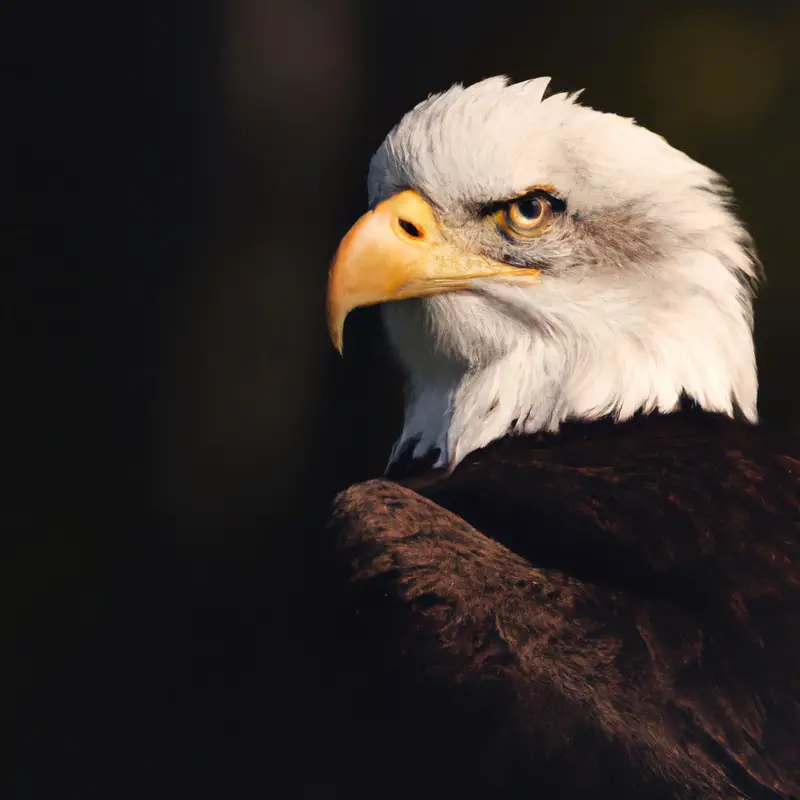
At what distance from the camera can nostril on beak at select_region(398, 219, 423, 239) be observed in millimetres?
1213

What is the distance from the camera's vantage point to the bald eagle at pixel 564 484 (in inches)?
36.6

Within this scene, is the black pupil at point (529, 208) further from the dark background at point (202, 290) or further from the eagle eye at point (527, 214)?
the dark background at point (202, 290)

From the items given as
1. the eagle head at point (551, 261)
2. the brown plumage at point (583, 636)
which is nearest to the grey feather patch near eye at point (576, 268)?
the eagle head at point (551, 261)

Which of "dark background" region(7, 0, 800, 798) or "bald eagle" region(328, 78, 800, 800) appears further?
"dark background" region(7, 0, 800, 798)

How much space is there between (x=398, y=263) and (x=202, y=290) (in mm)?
297


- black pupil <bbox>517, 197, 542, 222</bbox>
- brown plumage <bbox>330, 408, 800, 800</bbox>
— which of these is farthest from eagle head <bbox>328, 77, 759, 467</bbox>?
brown plumage <bbox>330, 408, 800, 800</bbox>

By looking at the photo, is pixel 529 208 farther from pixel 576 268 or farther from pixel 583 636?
pixel 583 636

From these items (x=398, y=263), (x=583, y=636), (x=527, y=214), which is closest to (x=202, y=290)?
(x=398, y=263)

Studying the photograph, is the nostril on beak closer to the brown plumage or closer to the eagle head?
the eagle head

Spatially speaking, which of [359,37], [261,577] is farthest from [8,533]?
[359,37]

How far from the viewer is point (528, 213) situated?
47.3 inches

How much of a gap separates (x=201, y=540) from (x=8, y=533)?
0.78 feet

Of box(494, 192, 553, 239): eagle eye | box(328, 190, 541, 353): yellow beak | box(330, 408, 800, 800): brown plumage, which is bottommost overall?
box(330, 408, 800, 800): brown plumage

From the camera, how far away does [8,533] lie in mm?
1290
